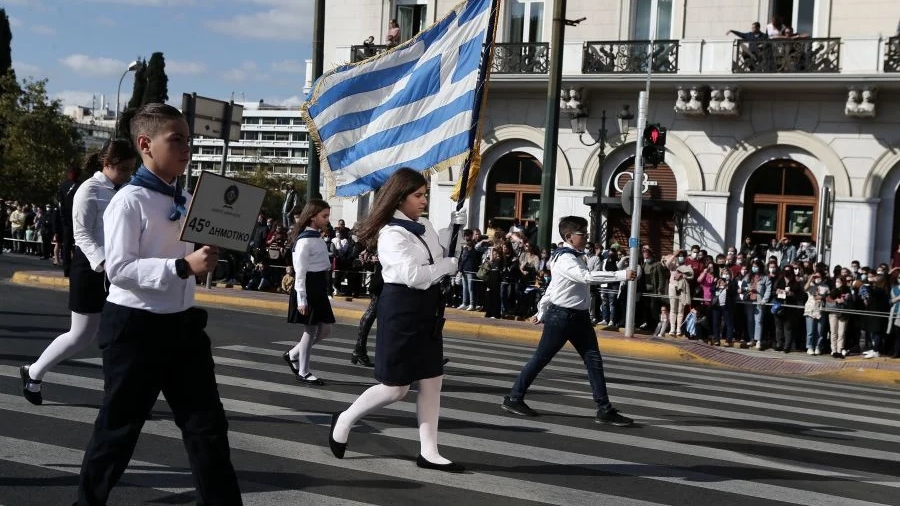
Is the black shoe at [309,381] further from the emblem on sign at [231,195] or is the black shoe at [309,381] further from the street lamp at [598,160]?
the street lamp at [598,160]

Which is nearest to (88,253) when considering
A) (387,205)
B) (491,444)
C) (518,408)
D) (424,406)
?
(387,205)

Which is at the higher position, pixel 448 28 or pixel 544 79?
pixel 544 79

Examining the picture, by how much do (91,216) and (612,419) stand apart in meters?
4.29

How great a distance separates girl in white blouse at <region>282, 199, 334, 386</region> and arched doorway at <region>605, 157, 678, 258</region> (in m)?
16.8

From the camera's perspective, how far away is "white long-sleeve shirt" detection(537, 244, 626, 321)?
8.53m

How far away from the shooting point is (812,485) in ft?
22.1

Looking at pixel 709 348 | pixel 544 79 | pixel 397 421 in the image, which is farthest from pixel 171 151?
pixel 544 79

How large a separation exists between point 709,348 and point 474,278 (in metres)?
6.23

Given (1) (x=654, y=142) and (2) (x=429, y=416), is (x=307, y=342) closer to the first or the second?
(2) (x=429, y=416)

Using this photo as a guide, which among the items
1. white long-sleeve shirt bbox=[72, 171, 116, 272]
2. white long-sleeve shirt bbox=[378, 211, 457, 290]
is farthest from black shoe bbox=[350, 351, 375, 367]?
white long-sleeve shirt bbox=[378, 211, 457, 290]

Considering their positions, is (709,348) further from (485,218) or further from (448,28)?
(485,218)

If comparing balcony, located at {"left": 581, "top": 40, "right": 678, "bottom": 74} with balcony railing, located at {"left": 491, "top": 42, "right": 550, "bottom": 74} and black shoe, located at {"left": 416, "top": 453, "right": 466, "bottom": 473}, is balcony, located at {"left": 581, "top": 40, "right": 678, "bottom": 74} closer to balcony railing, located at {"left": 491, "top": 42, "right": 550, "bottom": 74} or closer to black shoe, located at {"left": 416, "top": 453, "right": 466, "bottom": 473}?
balcony railing, located at {"left": 491, "top": 42, "right": 550, "bottom": 74}

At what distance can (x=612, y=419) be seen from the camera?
8.57 metres


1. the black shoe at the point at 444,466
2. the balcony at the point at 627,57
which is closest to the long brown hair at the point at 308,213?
the black shoe at the point at 444,466
